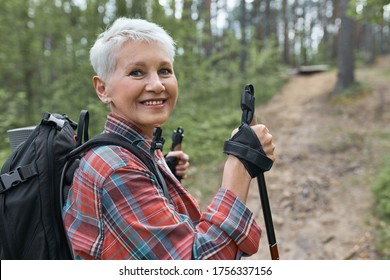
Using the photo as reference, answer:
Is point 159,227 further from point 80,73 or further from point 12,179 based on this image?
point 80,73

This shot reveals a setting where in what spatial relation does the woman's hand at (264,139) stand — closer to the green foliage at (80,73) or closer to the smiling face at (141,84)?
the smiling face at (141,84)

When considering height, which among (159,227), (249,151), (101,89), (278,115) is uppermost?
(101,89)

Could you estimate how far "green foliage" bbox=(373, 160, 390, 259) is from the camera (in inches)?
184

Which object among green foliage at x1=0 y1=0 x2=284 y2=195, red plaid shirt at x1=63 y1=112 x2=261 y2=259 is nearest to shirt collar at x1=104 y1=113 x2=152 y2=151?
red plaid shirt at x1=63 y1=112 x2=261 y2=259

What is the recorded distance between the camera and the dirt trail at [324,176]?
5.07 m

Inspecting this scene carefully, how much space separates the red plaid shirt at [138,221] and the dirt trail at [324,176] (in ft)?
12.6

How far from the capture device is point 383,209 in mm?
5270

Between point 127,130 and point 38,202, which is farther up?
point 127,130

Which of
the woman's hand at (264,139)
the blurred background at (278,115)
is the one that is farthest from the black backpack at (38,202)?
the blurred background at (278,115)

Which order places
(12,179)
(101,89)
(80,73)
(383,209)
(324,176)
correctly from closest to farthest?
(12,179) → (101,89) → (383,209) → (80,73) → (324,176)

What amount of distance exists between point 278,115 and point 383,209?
6.04 meters

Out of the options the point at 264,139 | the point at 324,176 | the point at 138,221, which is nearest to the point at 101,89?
the point at 138,221

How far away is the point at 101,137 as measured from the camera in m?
1.51

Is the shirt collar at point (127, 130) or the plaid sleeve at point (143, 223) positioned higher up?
the shirt collar at point (127, 130)
